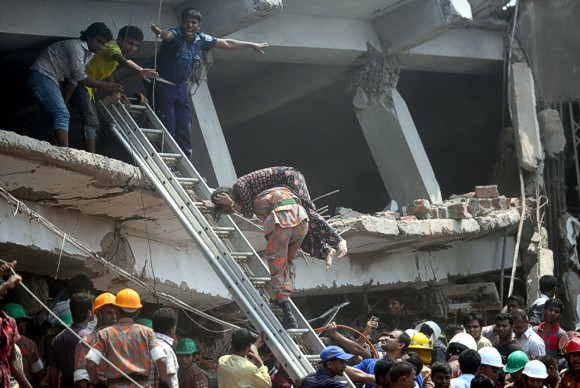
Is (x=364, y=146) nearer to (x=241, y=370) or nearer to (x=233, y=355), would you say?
(x=233, y=355)

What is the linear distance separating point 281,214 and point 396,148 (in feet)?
22.1

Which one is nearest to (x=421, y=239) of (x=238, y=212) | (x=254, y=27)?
(x=254, y=27)

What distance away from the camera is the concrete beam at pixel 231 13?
47.8 feet

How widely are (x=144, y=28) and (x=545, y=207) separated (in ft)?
23.5

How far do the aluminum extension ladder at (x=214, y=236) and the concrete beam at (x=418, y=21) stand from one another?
548 centimetres

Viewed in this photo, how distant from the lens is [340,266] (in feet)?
52.5

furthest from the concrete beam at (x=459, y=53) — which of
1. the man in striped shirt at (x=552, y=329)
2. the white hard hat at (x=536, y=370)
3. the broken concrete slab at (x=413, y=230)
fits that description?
the white hard hat at (x=536, y=370)

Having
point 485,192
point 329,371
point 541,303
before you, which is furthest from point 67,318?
point 485,192

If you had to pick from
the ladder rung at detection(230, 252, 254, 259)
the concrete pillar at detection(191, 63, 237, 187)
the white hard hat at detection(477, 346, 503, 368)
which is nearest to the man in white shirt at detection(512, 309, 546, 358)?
the white hard hat at detection(477, 346, 503, 368)

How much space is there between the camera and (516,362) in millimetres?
10977

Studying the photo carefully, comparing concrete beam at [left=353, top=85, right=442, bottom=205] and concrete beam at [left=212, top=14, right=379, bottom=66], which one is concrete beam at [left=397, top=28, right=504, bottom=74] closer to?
concrete beam at [left=353, top=85, right=442, bottom=205]

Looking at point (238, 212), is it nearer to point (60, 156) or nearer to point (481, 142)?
point (60, 156)

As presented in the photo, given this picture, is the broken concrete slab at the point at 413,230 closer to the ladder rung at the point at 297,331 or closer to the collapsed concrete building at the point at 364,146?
the collapsed concrete building at the point at 364,146

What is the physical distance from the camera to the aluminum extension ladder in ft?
35.0
